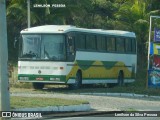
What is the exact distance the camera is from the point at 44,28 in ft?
99.8

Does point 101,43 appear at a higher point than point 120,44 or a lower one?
higher

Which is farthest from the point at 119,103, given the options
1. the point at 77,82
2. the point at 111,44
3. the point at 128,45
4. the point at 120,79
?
the point at 128,45

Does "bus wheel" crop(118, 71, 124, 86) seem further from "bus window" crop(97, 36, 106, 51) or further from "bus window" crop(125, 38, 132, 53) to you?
"bus window" crop(97, 36, 106, 51)

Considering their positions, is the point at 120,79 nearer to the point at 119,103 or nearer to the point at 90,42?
the point at 90,42

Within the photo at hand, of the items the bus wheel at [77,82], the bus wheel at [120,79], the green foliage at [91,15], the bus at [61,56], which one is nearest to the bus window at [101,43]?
the bus at [61,56]

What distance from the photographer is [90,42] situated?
32500 millimetres

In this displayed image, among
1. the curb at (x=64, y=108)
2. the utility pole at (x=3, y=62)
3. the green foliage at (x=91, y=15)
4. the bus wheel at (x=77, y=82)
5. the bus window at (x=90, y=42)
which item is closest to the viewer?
the utility pole at (x=3, y=62)

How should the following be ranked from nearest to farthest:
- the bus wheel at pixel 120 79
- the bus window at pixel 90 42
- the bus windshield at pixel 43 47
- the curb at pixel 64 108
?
the curb at pixel 64 108
the bus windshield at pixel 43 47
the bus window at pixel 90 42
the bus wheel at pixel 120 79

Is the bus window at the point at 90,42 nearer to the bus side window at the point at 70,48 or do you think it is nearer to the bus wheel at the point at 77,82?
the bus wheel at the point at 77,82

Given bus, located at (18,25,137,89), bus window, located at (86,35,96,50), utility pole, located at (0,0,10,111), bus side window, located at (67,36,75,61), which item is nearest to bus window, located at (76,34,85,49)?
bus, located at (18,25,137,89)

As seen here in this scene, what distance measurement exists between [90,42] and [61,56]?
3.32 meters

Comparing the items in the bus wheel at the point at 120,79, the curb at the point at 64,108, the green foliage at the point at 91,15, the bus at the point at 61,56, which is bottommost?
the bus wheel at the point at 120,79

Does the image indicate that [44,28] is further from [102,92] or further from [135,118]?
[135,118]

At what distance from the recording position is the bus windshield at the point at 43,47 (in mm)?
29766
